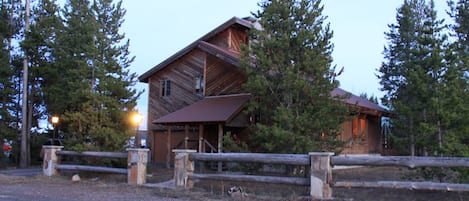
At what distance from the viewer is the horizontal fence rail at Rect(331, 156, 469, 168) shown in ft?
27.9

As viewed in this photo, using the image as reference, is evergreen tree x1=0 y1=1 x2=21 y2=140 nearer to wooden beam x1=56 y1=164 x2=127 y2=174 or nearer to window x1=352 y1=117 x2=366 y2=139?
wooden beam x1=56 y1=164 x2=127 y2=174

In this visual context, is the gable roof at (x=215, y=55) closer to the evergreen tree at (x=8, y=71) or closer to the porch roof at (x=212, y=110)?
the porch roof at (x=212, y=110)

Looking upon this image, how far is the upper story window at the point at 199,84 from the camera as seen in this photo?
21031 millimetres

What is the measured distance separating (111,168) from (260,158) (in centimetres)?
567

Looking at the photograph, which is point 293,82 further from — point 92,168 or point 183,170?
point 92,168

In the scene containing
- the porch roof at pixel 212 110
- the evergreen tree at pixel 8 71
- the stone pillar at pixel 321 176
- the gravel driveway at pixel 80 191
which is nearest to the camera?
the stone pillar at pixel 321 176

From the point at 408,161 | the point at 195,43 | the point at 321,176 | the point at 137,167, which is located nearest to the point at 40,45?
the point at 195,43

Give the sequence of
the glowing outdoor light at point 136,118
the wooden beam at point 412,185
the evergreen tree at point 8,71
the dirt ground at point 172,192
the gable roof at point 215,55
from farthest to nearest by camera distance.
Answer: the evergreen tree at point 8,71, the gable roof at point 215,55, the glowing outdoor light at point 136,118, the dirt ground at point 172,192, the wooden beam at point 412,185

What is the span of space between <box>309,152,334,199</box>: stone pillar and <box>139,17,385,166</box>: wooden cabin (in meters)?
7.36

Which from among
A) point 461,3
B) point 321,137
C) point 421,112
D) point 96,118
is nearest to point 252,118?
point 321,137

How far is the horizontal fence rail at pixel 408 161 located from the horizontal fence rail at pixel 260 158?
804mm

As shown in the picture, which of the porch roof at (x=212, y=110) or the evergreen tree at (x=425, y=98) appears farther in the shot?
the porch roof at (x=212, y=110)

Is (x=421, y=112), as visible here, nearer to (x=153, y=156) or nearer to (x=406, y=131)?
(x=406, y=131)

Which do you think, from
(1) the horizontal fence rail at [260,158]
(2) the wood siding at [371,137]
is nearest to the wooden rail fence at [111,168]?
(1) the horizontal fence rail at [260,158]
